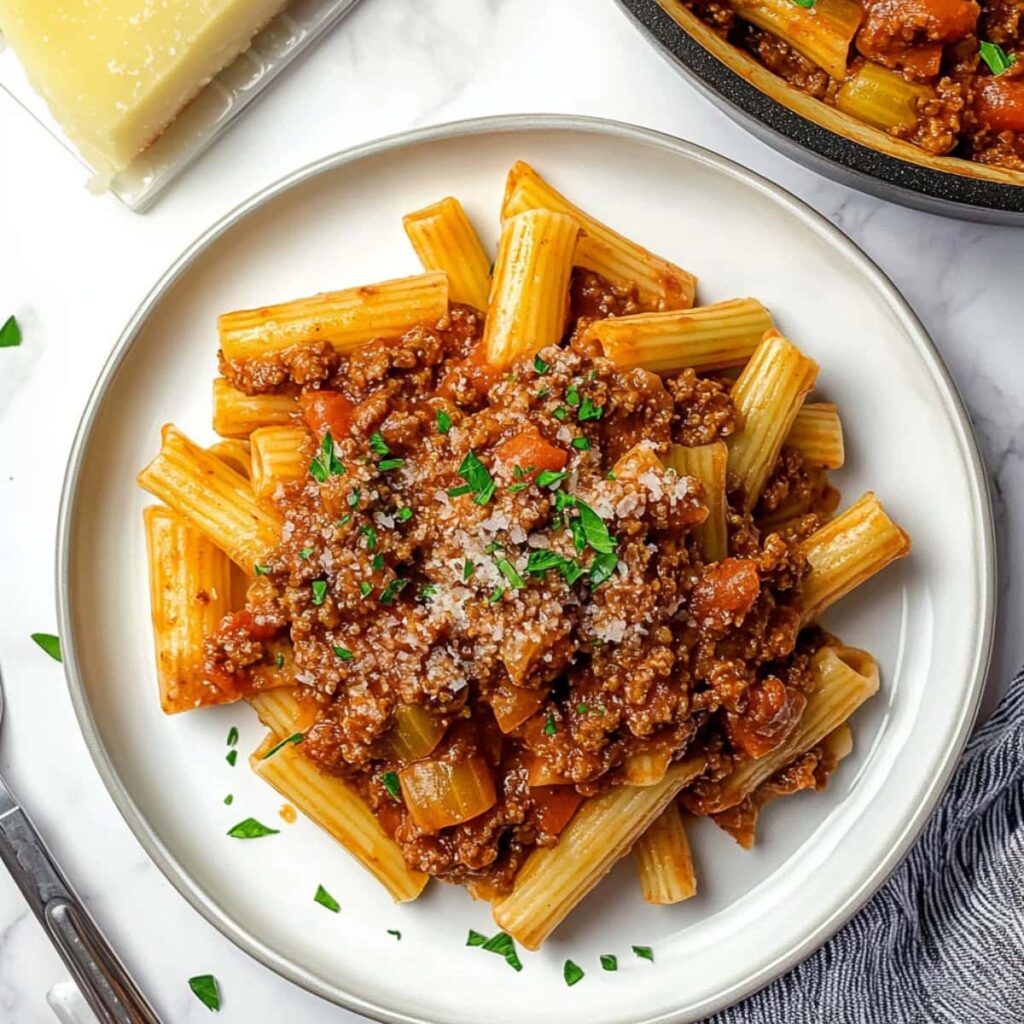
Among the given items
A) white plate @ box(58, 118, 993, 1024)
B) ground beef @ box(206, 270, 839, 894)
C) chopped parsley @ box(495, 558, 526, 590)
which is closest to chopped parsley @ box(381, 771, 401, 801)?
ground beef @ box(206, 270, 839, 894)

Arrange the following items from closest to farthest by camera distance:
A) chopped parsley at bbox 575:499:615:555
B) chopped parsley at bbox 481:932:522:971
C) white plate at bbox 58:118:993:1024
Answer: chopped parsley at bbox 575:499:615:555
white plate at bbox 58:118:993:1024
chopped parsley at bbox 481:932:522:971

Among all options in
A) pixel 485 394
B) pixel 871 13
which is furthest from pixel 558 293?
pixel 871 13

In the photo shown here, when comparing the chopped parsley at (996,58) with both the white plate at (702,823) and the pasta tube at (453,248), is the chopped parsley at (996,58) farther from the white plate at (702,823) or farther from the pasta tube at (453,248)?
the pasta tube at (453,248)

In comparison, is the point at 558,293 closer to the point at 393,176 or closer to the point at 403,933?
the point at 393,176

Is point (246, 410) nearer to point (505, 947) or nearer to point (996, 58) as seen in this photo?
point (505, 947)

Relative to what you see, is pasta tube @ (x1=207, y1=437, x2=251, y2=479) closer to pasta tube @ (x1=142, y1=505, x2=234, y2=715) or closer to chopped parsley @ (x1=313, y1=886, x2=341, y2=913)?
pasta tube @ (x1=142, y1=505, x2=234, y2=715)

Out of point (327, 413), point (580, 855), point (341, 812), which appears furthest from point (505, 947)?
point (327, 413)
